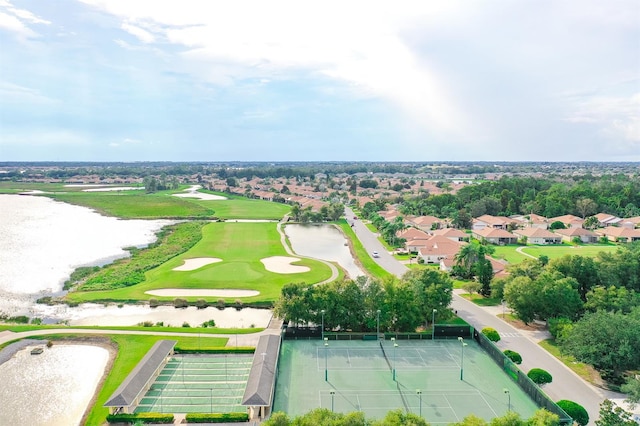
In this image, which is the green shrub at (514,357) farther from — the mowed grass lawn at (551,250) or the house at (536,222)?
the house at (536,222)

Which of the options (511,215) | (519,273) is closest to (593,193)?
(511,215)

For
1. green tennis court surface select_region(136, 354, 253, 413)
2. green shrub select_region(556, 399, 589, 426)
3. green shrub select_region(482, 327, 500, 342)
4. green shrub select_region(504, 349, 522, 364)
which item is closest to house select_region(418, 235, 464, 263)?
green shrub select_region(482, 327, 500, 342)

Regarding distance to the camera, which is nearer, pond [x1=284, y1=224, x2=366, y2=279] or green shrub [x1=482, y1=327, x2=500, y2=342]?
green shrub [x1=482, y1=327, x2=500, y2=342]

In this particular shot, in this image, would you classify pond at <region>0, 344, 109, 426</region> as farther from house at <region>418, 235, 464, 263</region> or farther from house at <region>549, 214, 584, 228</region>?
house at <region>549, 214, 584, 228</region>

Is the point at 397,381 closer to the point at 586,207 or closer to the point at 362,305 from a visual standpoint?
the point at 362,305

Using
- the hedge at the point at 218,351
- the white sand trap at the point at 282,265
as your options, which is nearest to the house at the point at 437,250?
the white sand trap at the point at 282,265

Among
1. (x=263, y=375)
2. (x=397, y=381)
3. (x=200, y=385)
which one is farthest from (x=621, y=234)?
(x=200, y=385)

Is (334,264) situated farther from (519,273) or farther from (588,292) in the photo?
(588,292)
